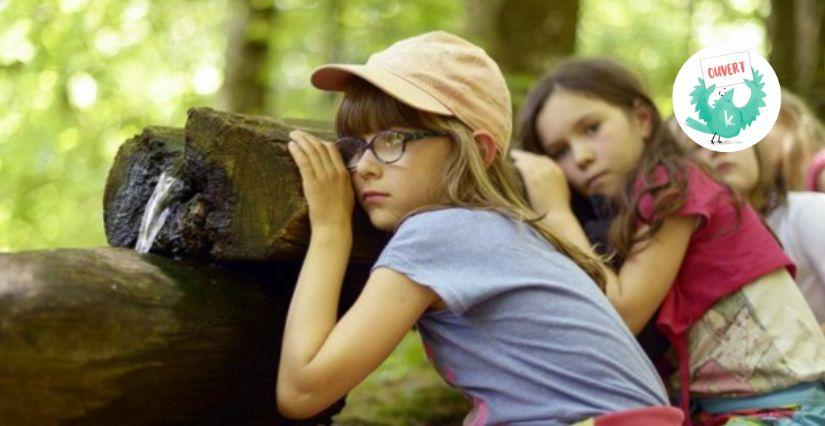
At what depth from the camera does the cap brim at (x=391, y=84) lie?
7.77 ft

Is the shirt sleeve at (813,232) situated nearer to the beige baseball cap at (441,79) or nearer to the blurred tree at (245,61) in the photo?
the beige baseball cap at (441,79)

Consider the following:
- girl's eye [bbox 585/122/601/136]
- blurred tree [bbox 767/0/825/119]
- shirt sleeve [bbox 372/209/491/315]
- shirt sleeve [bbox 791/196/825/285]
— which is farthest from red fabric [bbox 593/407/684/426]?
blurred tree [bbox 767/0/825/119]

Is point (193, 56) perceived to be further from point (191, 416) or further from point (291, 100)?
point (191, 416)

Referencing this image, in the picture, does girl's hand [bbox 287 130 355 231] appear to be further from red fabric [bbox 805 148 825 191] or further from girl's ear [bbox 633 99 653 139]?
red fabric [bbox 805 148 825 191]

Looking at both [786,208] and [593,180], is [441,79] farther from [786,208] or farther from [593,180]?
[786,208]

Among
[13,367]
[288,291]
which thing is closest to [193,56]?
[288,291]

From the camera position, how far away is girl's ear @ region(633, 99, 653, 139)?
11.1 feet

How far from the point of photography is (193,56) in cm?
1148

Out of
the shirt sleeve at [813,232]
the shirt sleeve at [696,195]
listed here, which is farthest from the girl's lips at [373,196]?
the shirt sleeve at [813,232]

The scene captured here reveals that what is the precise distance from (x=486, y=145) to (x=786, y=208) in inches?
60.6

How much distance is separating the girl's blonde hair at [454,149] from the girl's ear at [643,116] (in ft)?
3.24

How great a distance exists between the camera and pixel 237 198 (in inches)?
99.1

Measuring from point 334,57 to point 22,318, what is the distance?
9889 millimetres

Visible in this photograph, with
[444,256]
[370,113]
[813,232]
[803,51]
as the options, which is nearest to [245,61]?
[803,51]
